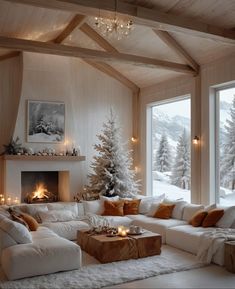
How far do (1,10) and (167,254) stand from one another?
528 centimetres

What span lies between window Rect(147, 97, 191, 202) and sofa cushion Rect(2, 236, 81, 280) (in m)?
4.45

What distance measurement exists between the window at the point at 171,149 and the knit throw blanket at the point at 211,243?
3061 mm

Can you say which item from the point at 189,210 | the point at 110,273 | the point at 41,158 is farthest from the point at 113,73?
the point at 110,273

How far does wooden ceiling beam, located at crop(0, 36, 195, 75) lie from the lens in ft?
22.8

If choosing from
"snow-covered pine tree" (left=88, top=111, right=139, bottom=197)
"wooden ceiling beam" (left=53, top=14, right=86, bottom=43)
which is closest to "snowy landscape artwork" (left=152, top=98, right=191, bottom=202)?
"snow-covered pine tree" (left=88, top=111, right=139, bottom=197)

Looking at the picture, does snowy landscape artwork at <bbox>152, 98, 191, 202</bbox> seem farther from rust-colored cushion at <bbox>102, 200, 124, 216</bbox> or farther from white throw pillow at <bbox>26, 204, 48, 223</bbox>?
white throw pillow at <bbox>26, 204, 48, 223</bbox>

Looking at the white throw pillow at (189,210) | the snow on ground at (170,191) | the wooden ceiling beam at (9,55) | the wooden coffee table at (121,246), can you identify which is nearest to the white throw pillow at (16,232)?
the wooden coffee table at (121,246)

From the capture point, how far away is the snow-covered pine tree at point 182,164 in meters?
8.95

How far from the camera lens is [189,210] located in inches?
287

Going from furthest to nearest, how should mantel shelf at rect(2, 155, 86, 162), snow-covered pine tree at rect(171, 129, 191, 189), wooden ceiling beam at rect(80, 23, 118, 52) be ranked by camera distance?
1. snow-covered pine tree at rect(171, 129, 191, 189)
2. mantel shelf at rect(2, 155, 86, 162)
3. wooden ceiling beam at rect(80, 23, 118, 52)

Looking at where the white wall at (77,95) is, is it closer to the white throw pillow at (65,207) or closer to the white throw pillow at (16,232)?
the white throw pillow at (65,207)

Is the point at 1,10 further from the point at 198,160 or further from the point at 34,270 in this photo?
the point at 198,160

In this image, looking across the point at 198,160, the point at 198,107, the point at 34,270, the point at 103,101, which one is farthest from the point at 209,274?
the point at 103,101

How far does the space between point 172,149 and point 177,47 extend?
2.80 meters
